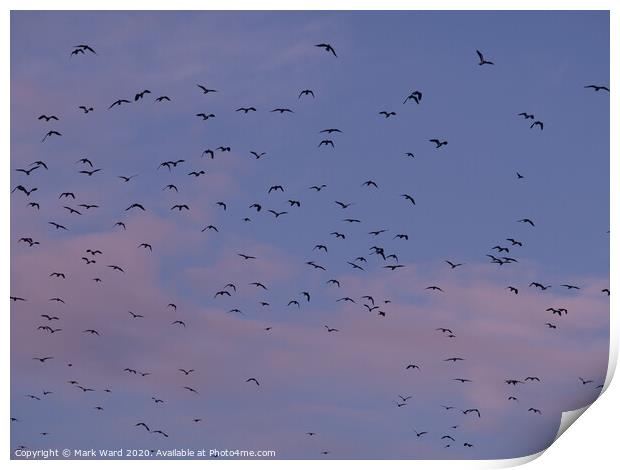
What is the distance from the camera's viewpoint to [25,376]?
6727mm

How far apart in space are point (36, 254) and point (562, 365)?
13.4 ft

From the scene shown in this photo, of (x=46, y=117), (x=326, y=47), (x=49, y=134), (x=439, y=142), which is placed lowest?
(x=439, y=142)

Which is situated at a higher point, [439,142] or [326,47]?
[326,47]

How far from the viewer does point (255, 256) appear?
6840mm

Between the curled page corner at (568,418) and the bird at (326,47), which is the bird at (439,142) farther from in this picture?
the curled page corner at (568,418)

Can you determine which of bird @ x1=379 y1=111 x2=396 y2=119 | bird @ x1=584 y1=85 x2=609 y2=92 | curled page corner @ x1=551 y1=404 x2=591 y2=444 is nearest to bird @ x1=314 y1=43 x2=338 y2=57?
bird @ x1=379 y1=111 x2=396 y2=119

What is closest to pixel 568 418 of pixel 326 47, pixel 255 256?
pixel 255 256

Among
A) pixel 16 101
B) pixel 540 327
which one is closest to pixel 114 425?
pixel 16 101

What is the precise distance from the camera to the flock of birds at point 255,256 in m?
6.73

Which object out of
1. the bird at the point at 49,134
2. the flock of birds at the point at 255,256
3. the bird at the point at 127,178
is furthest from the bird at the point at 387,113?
the bird at the point at 49,134

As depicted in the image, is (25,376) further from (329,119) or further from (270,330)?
(329,119)

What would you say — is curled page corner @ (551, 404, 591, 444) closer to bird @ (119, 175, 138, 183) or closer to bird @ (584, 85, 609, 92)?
bird @ (584, 85, 609, 92)
